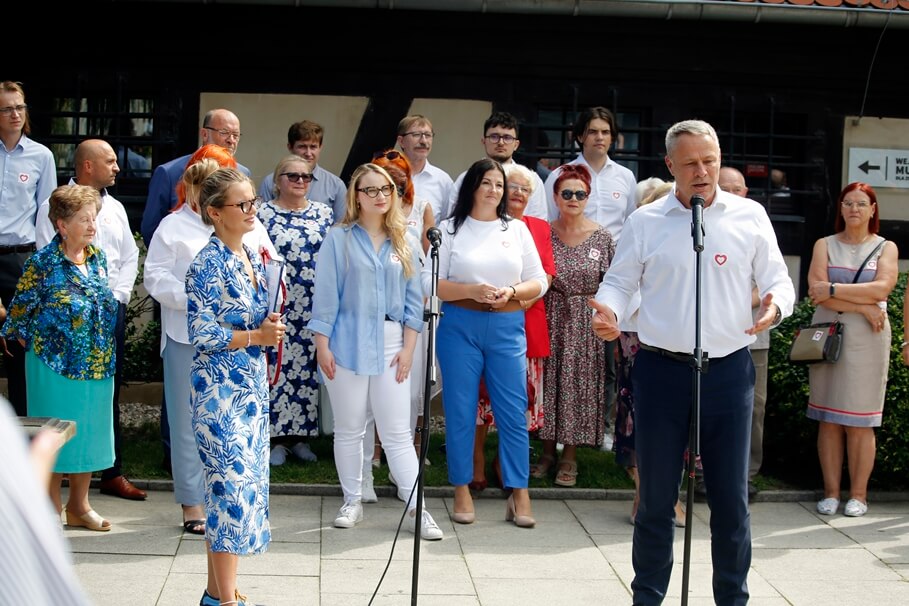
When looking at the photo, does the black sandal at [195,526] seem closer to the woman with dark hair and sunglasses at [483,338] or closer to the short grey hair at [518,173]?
the woman with dark hair and sunglasses at [483,338]

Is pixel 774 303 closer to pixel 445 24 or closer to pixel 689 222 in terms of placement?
pixel 689 222

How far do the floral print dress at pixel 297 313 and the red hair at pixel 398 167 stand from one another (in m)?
0.56

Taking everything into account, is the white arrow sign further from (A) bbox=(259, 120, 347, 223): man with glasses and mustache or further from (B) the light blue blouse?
(B) the light blue blouse

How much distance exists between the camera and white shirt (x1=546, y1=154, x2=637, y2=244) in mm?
8070

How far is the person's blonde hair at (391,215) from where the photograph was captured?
6539 millimetres

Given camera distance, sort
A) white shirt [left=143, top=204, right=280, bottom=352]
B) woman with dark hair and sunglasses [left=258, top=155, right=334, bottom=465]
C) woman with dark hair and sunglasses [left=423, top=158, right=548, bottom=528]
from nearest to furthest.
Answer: white shirt [left=143, top=204, right=280, bottom=352]
woman with dark hair and sunglasses [left=423, top=158, right=548, bottom=528]
woman with dark hair and sunglasses [left=258, top=155, right=334, bottom=465]

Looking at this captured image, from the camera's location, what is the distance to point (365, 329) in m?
6.50

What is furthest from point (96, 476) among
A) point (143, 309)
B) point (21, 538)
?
point (21, 538)

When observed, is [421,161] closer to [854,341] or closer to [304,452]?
[304,452]

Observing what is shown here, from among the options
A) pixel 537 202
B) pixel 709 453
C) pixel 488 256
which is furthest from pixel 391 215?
pixel 709 453

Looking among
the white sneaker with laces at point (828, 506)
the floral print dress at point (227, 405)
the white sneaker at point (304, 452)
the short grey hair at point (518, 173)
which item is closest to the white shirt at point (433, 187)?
the short grey hair at point (518, 173)

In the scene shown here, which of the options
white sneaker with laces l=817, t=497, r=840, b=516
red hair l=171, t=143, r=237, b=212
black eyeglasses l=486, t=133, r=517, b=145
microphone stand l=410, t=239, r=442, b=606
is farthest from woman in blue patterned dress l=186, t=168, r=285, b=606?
white sneaker with laces l=817, t=497, r=840, b=516

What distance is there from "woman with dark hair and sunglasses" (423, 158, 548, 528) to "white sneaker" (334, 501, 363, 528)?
1.78ft

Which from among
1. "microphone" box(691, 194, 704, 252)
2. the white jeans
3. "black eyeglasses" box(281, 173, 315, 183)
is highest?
"black eyeglasses" box(281, 173, 315, 183)
